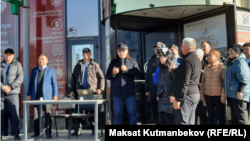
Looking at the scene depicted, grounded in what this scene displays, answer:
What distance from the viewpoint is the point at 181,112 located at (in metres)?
4.38

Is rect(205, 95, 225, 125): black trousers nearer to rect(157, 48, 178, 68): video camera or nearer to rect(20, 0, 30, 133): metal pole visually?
rect(157, 48, 178, 68): video camera

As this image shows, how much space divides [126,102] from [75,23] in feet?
10.2

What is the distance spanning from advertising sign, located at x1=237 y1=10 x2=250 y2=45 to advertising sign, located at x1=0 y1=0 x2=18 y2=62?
5.71 meters

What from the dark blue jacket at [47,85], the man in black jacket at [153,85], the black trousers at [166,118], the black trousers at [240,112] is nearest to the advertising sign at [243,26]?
the black trousers at [240,112]

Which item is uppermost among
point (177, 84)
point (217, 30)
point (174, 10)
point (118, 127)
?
point (174, 10)

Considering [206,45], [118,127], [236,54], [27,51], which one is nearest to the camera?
[118,127]

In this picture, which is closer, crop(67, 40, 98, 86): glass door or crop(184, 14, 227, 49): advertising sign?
crop(184, 14, 227, 49): advertising sign

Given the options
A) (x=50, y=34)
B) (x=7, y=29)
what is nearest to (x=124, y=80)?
(x=50, y=34)

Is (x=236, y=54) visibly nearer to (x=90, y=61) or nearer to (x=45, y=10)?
(x=90, y=61)

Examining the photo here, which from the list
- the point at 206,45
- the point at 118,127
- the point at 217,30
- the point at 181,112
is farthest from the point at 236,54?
the point at 118,127

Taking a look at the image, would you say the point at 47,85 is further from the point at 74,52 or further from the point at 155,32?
the point at 155,32

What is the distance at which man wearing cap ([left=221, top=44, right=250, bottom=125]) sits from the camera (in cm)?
518

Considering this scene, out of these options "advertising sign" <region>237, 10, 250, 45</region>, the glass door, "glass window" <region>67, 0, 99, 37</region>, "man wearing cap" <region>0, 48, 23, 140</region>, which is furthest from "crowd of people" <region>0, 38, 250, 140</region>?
"glass window" <region>67, 0, 99, 37</region>

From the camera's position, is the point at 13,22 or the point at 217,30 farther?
the point at 13,22
